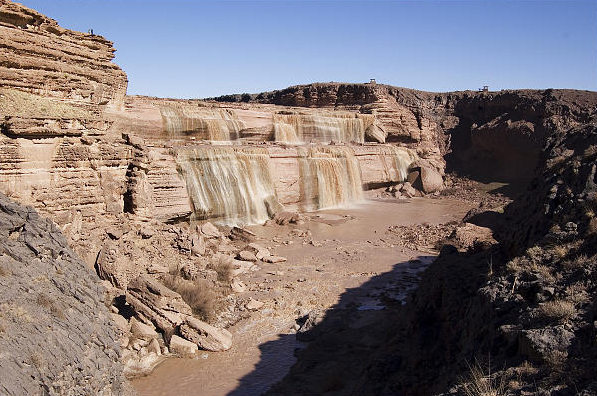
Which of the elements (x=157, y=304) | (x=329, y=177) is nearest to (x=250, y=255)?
(x=157, y=304)

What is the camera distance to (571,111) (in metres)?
26.1

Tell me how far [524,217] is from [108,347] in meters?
5.35

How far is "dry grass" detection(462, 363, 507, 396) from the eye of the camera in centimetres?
340

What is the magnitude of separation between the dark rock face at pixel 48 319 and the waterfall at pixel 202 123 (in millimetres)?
14399

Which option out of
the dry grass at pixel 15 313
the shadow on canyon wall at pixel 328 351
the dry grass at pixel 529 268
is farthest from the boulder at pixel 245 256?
the dry grass at pixel 529 268

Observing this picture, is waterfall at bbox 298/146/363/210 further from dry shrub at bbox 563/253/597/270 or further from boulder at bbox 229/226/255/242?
dry shrub at bbox 563/253/597/270

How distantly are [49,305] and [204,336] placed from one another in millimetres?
3848

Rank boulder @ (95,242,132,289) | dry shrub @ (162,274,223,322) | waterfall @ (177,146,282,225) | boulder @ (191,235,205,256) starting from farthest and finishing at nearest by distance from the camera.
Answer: waterfall @ (177,146,282,225) < boulder @ (191,235,205,256) < boulder @ (95,242,132,289) < dry shrub @ (162,274,223,322)

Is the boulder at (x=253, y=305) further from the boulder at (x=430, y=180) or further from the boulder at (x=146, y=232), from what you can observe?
the boulder at (x=430, y=180)

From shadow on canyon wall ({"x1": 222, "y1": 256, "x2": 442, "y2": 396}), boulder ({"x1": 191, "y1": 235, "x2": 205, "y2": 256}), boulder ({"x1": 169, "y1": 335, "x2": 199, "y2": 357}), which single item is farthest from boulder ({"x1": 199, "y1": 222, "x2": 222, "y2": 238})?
boulder ({"x1": 169, "y1": 335, "x2": 199, "y2": 357})

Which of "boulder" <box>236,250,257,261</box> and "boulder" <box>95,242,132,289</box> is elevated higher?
"boulder" <box>95,242,132,289</box>

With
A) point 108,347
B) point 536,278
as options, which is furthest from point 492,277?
point 108,347

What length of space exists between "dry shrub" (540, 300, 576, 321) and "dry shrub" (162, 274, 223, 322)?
7.41m

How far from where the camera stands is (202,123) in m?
21.2
